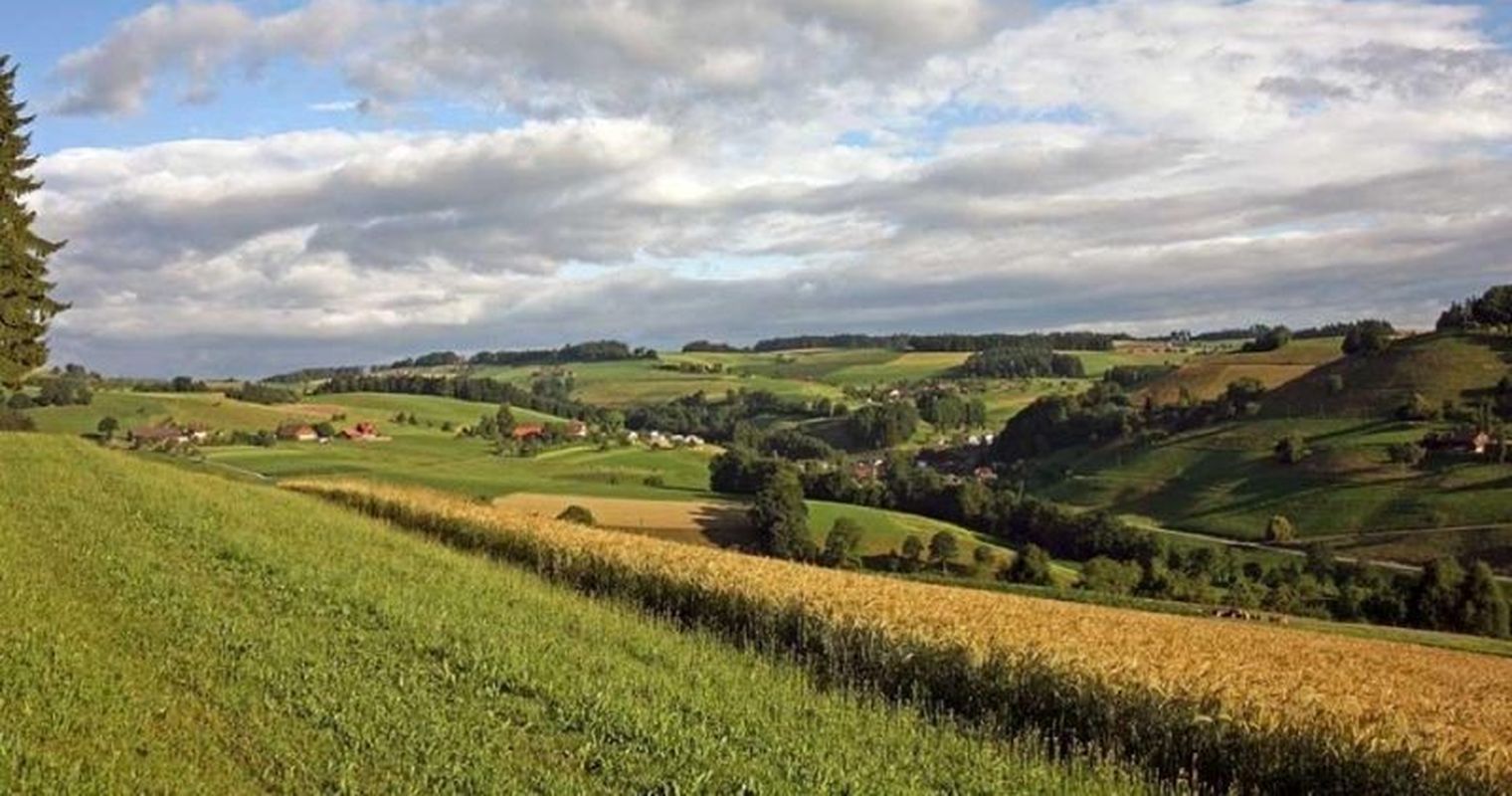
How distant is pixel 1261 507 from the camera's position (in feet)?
388

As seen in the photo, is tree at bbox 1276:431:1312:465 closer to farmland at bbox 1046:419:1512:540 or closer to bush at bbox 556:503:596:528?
farmland at bbox 1046:419:1512:540

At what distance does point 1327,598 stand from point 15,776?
264 feet

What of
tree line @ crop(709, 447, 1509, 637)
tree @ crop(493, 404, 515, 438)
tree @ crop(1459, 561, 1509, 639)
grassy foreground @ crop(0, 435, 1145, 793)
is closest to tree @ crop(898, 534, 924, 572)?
tree line @ crop(709, 447, 1509, 637)

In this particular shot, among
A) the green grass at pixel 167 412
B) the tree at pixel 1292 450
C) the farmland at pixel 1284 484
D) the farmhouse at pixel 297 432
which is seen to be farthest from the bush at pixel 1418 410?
the green grass at pixel 167 412

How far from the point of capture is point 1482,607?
6881 centimetres

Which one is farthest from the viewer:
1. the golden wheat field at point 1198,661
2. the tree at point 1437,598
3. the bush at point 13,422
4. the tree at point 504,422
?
the tree at point 504,422

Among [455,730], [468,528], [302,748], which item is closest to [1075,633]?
[455,730]

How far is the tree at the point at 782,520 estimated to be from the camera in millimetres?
83875

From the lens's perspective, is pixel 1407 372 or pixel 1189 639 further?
pixel 1407 372

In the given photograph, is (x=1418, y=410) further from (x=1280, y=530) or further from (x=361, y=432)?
(x=361, y=432)

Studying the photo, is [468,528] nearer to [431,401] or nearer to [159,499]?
[159,499]

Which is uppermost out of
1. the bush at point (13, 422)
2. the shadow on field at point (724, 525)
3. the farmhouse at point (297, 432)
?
the bush at point (13, 422)

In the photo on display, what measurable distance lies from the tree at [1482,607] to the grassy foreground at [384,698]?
6378 cm

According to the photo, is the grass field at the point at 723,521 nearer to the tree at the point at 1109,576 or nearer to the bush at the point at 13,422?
the tree at the point at 1109,576
